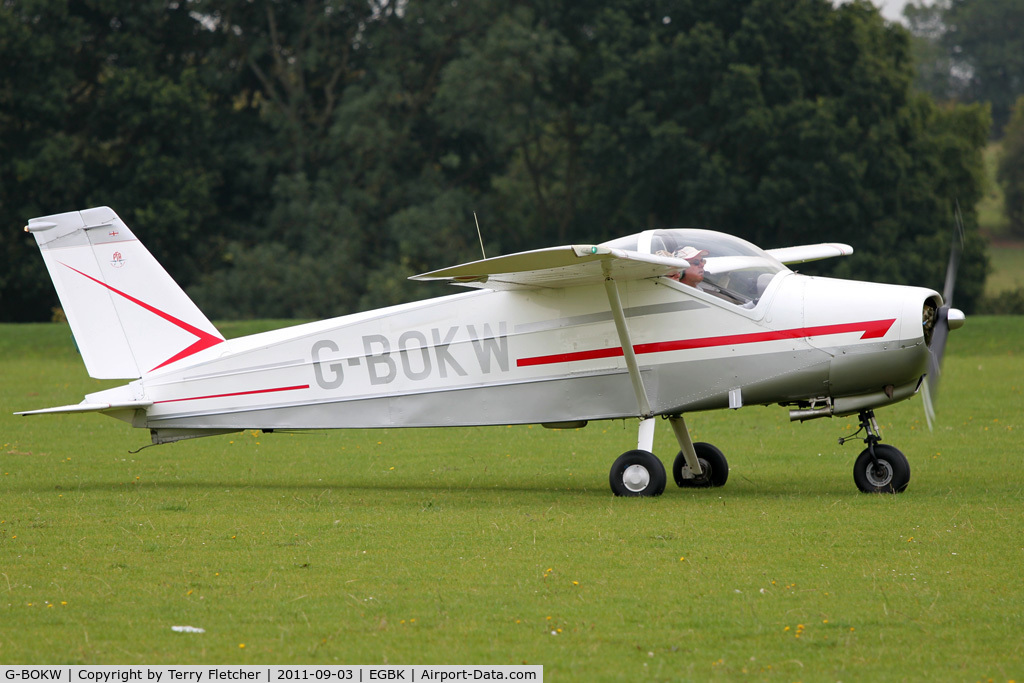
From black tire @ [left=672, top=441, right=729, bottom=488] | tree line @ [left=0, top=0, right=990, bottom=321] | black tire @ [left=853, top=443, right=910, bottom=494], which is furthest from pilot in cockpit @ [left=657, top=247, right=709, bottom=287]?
tree line @ [left=0, top=0, right=990, bottom=321]

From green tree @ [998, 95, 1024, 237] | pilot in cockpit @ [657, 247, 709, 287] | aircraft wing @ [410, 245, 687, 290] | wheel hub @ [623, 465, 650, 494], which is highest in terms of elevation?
aircraft wing @ [410, 245, 687, 290]

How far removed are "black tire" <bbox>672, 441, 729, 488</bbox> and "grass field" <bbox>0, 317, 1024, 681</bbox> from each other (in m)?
0.26

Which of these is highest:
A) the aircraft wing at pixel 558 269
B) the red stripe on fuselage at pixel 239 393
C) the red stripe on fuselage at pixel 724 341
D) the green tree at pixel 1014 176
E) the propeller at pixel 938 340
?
the aircraft wing at pixel 558 269

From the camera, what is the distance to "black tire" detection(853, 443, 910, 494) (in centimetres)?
1173

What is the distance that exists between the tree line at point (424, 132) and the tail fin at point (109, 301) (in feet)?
111

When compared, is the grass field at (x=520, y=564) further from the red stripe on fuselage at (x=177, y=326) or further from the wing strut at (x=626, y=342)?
the red stripe on fuselage at (x=177, y=326)

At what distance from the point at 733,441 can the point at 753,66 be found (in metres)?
35.0

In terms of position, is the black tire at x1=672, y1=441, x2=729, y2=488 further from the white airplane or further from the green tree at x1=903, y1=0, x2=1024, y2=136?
the green tree at x1=903, y1=0, x2=1024, y2=136

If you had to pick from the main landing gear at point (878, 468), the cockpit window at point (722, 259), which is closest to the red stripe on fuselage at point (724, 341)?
the cockpit window at point (722, 259)

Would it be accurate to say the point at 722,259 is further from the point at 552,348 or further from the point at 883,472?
the point at 883,472

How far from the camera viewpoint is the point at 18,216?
48844 millimetres

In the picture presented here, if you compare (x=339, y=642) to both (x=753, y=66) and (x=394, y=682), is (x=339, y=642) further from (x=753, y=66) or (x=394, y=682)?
(x=753, y=66)

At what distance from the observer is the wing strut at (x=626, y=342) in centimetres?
1143

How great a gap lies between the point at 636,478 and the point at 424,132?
138 ft
